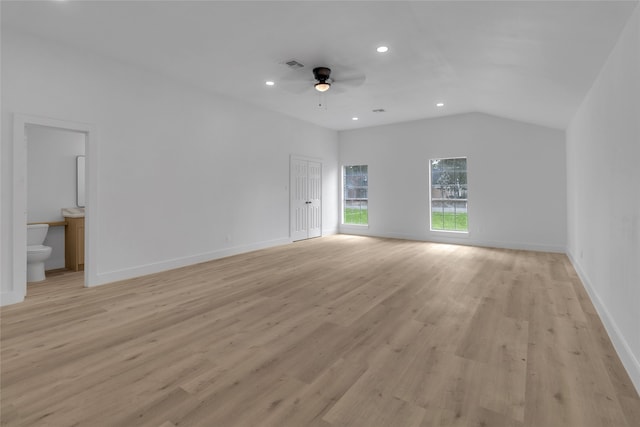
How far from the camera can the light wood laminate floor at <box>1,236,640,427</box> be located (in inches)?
66.7

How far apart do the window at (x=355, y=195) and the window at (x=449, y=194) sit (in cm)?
180

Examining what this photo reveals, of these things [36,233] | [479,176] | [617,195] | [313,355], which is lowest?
[313,355]

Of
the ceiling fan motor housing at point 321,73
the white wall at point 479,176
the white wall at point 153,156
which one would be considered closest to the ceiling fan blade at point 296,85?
the ceiling fan motor housing at point 321,73

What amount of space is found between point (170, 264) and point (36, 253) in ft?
5.39

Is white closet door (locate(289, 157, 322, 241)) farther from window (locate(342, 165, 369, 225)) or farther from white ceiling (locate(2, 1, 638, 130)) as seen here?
white ceiling (locate(2, 1, 638, 130))

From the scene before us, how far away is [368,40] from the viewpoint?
365 cm

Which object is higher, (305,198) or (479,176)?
(479,176)

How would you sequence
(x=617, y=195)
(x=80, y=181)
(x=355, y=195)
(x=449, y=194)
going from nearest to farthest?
(x=617, y=195), (x=80, y=181), (x=449, y=194), (x=355, y=195)

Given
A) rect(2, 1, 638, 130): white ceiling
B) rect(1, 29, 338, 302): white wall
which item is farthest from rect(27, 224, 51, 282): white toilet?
rect(2, 1, 638, 130): white ceiling

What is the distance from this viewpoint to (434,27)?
129 inches

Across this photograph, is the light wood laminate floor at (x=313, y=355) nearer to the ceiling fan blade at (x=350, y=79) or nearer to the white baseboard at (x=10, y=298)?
the white baseboard at (x=10, y=298)

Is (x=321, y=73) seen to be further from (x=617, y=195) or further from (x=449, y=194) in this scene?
(x=449, y=194)

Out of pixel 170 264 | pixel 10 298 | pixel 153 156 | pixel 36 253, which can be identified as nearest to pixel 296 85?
pixel 153 156

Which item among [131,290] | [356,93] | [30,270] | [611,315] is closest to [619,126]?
[611,315]
